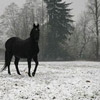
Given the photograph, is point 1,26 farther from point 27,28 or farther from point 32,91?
point 32,91

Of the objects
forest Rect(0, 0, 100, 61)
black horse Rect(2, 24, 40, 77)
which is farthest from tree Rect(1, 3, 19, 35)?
black horse Rect(2, 24, 40, 77)

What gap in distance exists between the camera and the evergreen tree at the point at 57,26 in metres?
56.3

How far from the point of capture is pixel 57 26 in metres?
59.2

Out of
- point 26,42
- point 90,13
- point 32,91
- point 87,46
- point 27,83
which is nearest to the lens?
point 32,91

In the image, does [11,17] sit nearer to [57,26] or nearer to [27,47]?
[57,26]

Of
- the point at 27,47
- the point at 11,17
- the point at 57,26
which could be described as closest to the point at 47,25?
the point at 57,26

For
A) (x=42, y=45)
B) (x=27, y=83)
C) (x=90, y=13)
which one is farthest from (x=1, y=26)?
(x=27, y=83)

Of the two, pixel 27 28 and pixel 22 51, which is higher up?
pixel 27 28

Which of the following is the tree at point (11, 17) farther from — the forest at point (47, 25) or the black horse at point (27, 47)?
the black horse at point (27, 47)

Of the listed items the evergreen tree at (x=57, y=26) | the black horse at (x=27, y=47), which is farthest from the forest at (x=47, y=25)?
the black horse at (x=27, y=47)

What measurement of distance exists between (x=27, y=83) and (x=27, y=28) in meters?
48.0

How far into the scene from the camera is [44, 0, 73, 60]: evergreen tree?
185 ft

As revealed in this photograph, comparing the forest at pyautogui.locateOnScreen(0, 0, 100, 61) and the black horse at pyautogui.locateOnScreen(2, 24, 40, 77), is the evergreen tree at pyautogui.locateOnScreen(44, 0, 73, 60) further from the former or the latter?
the black horse at pyautogui.locateOnScreen(2, 24, 40, 77)

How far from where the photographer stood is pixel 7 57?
16.7 metres
